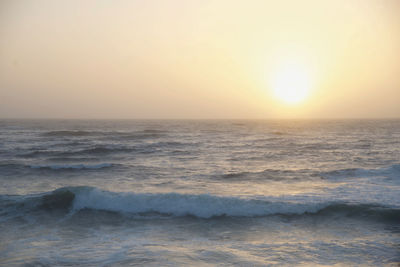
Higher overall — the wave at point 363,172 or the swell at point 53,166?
the wave at point 363,172

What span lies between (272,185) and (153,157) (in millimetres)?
12669

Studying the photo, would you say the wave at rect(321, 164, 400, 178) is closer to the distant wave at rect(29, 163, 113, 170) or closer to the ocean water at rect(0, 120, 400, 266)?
the ocean water at rect(0, 120, 400, 266)

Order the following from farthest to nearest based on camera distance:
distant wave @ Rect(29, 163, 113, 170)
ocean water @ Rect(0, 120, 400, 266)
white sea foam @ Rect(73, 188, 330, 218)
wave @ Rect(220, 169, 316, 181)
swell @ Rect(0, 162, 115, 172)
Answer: distant wave @ Rect(29, 163, 113, 170), swell @ Rect(0, 162, 115, 172), wave @ Rect(220, 169, 316, 181), white sea foam @ Rect(73, 188, 330, 218), ocean water @ Rect(0, 120, 400, 266)

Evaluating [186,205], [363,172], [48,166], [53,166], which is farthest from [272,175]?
[48,166]

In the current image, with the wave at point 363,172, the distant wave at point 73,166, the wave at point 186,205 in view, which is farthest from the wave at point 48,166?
the wave at point 363,172

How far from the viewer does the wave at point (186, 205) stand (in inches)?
433

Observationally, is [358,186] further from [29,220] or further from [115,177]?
[29,220]

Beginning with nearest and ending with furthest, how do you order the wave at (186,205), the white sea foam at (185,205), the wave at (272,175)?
the wave at (186,205) < the white sea foam at (185,205) < the wave at (272,175)

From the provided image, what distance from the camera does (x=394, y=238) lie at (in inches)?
333

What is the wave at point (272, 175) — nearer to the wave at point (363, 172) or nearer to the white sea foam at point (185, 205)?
the wave at point (363, 172)

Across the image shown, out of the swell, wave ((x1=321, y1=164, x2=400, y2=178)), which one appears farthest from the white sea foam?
the swell

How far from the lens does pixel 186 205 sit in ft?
39.0

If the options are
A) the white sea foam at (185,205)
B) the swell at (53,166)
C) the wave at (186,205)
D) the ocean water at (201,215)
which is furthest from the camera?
the swell at (53,166)

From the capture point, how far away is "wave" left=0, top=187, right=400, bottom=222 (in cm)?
1099
